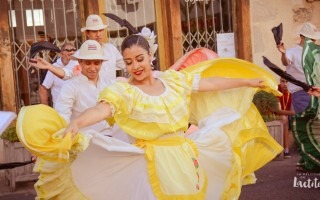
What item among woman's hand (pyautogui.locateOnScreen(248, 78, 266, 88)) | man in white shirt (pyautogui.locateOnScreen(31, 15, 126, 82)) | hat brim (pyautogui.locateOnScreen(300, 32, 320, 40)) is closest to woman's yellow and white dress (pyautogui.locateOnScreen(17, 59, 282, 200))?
woman's hand (pyautogui.locateOnScreen(248, 78, 266, 88))

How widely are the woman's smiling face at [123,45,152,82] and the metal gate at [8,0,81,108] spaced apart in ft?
14.8

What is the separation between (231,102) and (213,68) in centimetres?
32

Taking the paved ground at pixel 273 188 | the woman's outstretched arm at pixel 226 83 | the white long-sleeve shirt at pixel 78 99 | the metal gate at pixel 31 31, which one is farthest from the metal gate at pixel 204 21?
the woman's outstretched arm at pixel 226 83

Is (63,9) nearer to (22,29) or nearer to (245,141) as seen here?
(22,29)

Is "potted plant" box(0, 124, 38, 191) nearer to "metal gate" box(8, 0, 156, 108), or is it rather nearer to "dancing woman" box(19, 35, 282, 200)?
"metal gate" box(8, 0, 156, 108)

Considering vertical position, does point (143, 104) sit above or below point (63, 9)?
below

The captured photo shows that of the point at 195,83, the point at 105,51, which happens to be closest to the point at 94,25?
the point at 105,51

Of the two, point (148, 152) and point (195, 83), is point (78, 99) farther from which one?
point (148, 152)

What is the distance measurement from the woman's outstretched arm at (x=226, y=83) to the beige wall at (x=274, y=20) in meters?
5.20

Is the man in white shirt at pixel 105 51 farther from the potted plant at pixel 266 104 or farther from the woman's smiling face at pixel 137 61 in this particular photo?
the potted plant at pixel 266 104

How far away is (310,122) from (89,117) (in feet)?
12.9

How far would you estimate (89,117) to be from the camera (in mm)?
4395

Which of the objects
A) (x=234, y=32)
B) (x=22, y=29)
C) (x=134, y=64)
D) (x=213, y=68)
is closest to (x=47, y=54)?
(x=22, y=29)

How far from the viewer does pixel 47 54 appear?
30.3 ft
